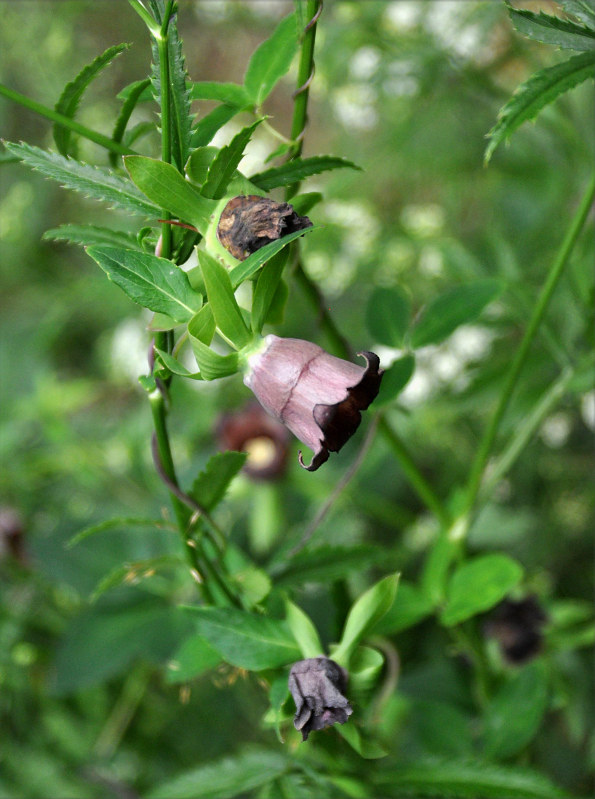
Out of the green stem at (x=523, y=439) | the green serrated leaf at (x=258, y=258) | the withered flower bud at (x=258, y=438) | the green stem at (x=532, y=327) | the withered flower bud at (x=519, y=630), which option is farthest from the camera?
the withered flower bud at (x=258, y=438)

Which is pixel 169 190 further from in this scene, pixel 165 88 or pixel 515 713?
pixel 515 713

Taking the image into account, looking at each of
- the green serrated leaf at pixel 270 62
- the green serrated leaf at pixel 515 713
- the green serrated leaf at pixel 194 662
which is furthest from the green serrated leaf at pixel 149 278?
the green serrated leaf at pixel 515 713

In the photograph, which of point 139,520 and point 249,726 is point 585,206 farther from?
point 249,726

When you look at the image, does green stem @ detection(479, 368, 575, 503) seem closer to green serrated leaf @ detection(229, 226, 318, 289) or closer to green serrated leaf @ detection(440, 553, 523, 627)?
green serrated leaf @ detection(440, 553, 523, 627)

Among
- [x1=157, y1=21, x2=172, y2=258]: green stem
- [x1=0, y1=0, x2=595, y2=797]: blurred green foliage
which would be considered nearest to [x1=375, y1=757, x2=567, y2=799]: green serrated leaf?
[x1=0, y1=0, x2=595, y2=797]: blurred green foliage

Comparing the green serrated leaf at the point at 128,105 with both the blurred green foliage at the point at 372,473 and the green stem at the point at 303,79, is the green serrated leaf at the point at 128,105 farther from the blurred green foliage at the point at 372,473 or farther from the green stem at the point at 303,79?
the blurred green foliage at the point at 372,473

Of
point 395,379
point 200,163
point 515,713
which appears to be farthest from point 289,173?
point 515,713
